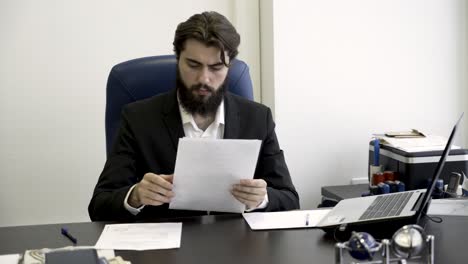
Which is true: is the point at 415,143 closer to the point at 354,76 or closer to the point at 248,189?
the point at 354,76

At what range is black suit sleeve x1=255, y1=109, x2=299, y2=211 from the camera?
179 centimetres

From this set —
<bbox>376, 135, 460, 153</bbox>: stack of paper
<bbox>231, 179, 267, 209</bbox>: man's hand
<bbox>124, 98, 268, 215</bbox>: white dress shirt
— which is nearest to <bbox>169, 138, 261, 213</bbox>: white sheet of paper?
<bbox>231, 179, 267, 209</bbox>: man's hand

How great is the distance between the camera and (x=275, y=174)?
191cm

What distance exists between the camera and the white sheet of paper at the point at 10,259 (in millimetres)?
1204

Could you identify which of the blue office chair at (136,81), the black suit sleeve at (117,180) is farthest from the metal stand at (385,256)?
the blue office chair at (136,81)

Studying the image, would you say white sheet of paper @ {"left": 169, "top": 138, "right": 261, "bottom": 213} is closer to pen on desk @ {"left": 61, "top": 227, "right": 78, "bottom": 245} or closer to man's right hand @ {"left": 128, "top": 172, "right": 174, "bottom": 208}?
man's right hand @ {"left": 128, "top": 172, "right": 174, "bottom": 208}

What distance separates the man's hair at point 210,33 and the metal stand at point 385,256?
882 millimetres

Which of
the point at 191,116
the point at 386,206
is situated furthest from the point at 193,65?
the point at 386,206

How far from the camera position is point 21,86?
2582mm

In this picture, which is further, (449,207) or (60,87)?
(60,87)

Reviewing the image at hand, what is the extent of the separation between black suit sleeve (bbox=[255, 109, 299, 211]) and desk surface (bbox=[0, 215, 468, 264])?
288 millimetres

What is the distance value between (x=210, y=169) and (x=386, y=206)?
1.51ft

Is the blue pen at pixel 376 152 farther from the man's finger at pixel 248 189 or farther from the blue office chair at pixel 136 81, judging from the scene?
the man's finger at pixel 248 189

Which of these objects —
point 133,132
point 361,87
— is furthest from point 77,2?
point 361,87
